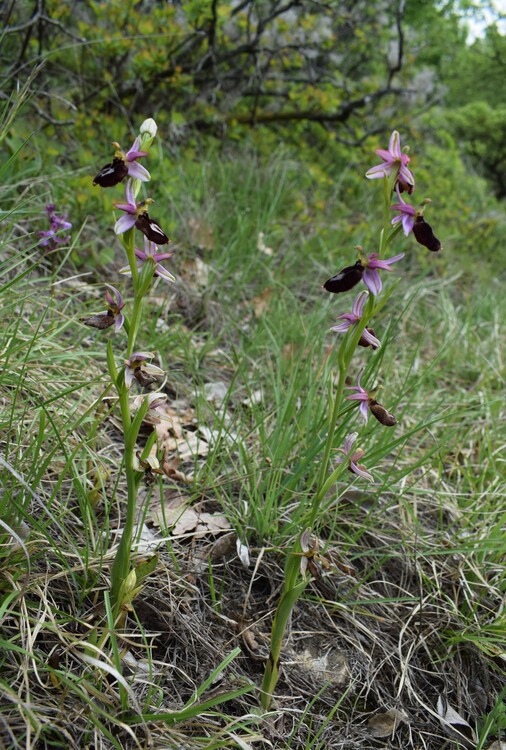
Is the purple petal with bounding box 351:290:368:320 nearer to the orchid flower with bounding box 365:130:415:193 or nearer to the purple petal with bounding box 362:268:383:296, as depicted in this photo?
the purple petal with bounding box 362:268:383:296

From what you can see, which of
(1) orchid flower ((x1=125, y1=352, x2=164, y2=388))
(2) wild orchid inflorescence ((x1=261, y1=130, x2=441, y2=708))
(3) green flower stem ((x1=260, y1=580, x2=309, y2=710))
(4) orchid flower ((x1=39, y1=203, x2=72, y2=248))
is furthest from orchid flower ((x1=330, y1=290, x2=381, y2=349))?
(4) orchid flower ((x1=39, y1=203, x2=72, y2=248))

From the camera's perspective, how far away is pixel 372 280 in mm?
1202

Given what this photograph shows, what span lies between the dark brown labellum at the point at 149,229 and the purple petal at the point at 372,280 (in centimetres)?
39

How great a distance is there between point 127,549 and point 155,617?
328 mm

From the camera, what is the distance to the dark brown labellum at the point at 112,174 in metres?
1.16

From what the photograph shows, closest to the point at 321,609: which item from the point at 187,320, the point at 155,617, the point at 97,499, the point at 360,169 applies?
the point at 155,617

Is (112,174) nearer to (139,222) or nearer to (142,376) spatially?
(139,222)

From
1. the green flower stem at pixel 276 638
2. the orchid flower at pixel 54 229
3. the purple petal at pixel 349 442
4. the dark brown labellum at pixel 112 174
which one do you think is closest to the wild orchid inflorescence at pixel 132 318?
the dark brown labellum at pixel 112 174

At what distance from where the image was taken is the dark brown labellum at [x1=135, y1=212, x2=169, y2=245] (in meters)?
1.17

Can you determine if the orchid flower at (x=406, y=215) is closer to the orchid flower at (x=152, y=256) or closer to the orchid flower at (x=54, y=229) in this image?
the orchid flower at (x=152, y=256)

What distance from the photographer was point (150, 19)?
12.3ft

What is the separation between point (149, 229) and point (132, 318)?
7.0 inches

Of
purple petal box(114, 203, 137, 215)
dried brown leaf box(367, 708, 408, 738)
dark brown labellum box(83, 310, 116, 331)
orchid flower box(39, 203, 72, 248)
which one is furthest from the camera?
orchid flower box(39, 203, 72, 248)

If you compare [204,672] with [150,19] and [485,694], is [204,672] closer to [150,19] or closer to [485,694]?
[485,694]
